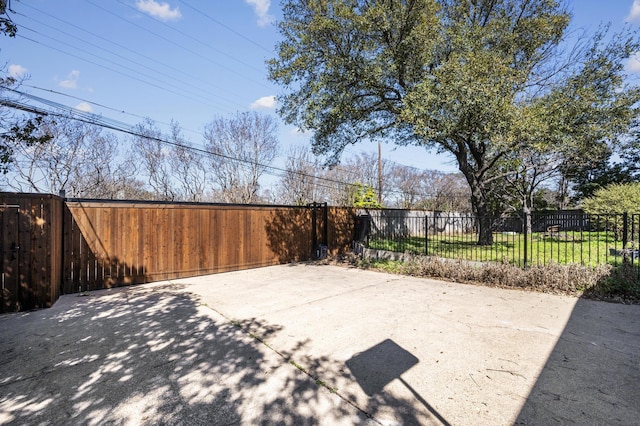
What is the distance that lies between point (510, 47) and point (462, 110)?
3.64m

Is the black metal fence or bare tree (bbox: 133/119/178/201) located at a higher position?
bare tree (bbox: 133/119/178/201)

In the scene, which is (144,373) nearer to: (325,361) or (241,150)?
(325,361)

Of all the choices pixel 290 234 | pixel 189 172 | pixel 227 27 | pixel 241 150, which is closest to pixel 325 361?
pixel 290 234

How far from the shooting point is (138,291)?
5.72m

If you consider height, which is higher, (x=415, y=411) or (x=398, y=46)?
(x=398, y=46)

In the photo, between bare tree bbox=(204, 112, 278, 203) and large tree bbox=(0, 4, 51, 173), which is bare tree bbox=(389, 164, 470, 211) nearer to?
bare tree bbox=(204, 112, 278, 203)

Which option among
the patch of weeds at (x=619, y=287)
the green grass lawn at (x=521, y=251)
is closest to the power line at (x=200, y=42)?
Result: the green grass lawn at (x=521, y=251)

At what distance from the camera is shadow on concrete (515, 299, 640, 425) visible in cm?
197

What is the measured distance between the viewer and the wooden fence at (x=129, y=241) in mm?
4480

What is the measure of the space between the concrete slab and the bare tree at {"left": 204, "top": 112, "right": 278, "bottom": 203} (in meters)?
14.8

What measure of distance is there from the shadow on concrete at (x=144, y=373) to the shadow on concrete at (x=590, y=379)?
4.73 ft

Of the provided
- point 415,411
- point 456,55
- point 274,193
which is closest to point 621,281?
point 415,411

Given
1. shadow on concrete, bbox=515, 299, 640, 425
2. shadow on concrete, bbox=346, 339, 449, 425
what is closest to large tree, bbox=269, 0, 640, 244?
shadow on concrete, bbox=515, 299, 640, 425

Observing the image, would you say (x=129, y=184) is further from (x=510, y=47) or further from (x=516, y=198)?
(x=516, y=198)
